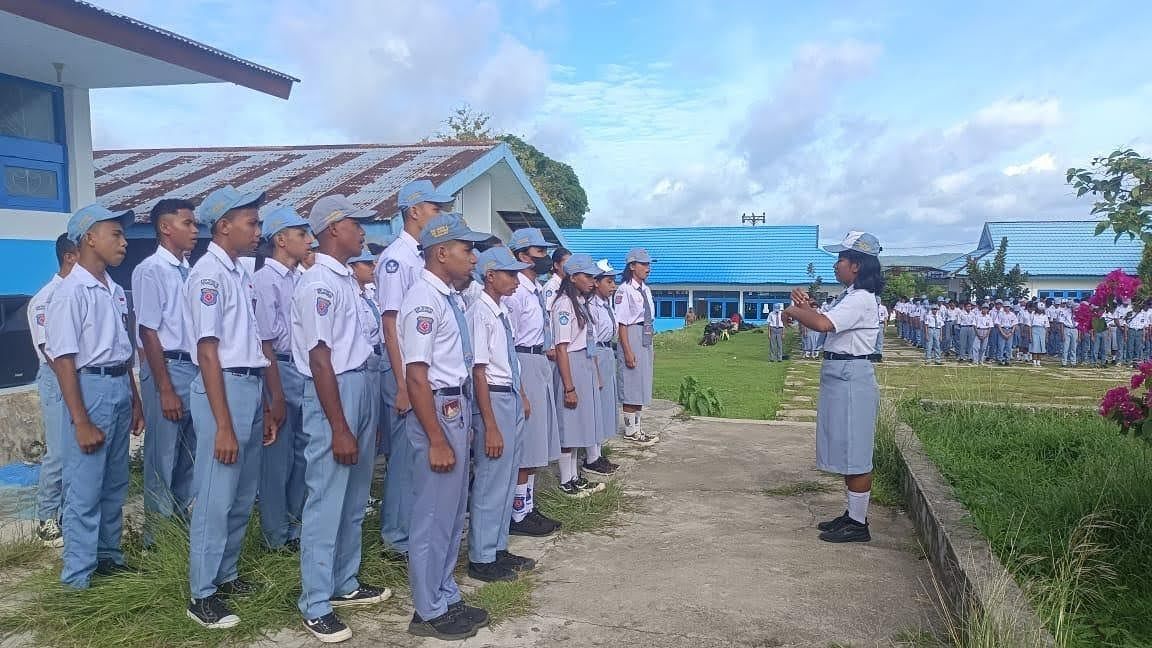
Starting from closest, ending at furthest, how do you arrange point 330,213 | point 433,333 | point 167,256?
point 433,333 → point 330,213 → point 167,256

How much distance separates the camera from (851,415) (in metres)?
4.97

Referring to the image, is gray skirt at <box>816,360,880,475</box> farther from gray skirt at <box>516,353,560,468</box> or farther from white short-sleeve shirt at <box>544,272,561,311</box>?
white short-sleeve shirt at <box>544,272,561,311</box>

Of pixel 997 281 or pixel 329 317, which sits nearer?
pixel 329 317

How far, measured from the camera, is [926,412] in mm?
8078

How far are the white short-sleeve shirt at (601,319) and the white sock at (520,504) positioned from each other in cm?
158

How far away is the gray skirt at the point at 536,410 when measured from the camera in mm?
5160

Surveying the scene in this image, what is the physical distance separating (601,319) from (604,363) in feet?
1.17

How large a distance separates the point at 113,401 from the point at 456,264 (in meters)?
1.87

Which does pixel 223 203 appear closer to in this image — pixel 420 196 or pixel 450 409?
pixel 420 196

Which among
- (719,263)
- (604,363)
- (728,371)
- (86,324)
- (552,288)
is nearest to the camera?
(86,324)

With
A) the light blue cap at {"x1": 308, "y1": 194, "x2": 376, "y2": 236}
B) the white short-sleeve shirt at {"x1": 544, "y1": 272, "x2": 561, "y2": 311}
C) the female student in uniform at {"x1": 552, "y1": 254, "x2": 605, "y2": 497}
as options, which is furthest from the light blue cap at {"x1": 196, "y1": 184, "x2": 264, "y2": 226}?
the white short-sleeve shirt at {"x1": 544, "y1": 272, "x2": 561, "y2": 311}

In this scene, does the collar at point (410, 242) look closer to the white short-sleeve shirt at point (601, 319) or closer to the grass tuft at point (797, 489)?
the white short-sleeve shirt at point (601, 319)

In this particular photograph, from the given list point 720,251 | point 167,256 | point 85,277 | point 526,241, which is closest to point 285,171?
point 526,241

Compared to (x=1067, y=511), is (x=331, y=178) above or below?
above
